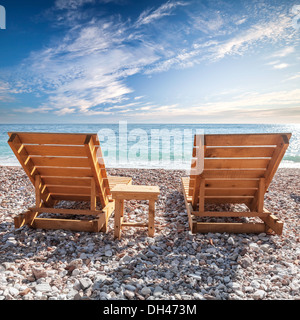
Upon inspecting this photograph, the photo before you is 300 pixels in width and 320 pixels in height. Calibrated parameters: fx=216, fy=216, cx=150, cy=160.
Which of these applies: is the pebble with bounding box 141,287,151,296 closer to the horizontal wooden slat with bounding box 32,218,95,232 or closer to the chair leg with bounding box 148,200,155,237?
the chair leg with bounding box 148,200,155,237

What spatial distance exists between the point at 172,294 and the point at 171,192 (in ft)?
10.9

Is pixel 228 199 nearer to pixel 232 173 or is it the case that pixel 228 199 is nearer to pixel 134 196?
pixel 232 173

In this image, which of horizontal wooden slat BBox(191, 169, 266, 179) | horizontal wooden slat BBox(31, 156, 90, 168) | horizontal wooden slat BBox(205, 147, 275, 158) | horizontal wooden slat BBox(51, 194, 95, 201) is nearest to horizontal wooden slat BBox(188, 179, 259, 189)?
horizontal wooden slat BBox(191, 169, 266, 179)

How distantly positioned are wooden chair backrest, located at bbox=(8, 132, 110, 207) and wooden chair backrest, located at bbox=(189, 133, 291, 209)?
1.57 m

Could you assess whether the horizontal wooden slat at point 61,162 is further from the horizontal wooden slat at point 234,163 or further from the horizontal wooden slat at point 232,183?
the horizontal wooden slat at point 232,183

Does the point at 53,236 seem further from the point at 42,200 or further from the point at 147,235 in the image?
the point at 147,235

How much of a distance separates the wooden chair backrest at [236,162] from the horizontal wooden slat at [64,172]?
177cm

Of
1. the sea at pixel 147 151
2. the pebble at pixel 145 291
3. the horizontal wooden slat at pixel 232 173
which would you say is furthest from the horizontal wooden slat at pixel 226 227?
the sea at pixel 147 151

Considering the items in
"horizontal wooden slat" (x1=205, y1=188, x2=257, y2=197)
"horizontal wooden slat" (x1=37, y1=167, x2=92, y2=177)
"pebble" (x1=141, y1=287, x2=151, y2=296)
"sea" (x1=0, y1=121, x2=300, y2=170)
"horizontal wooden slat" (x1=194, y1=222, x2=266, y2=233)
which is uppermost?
"horizontal wooden slat" (x1=37, y1=167, x2=92, y2=177)

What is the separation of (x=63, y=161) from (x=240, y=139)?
8.83 feet

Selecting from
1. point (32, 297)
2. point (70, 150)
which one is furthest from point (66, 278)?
point (70, 150)

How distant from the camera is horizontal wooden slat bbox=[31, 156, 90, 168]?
3.34m

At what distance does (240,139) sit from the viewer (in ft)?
10.1

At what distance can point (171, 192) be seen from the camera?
543cm
